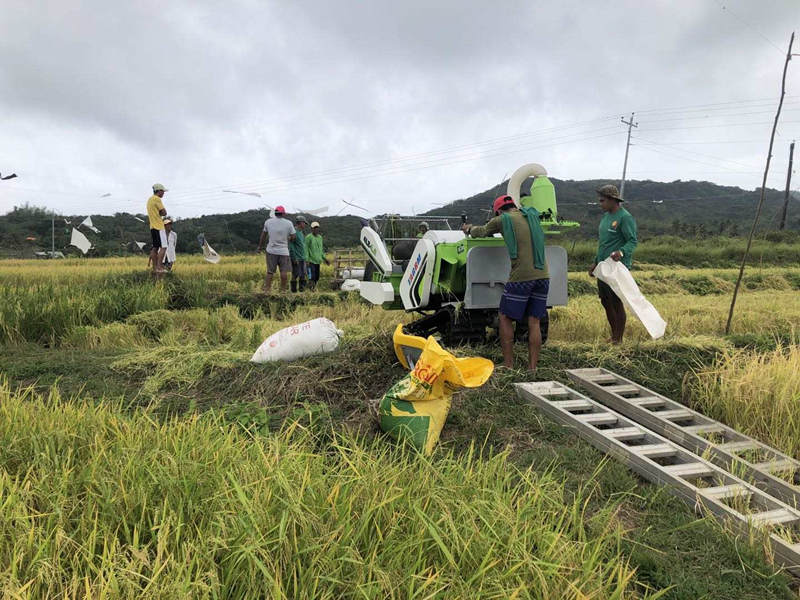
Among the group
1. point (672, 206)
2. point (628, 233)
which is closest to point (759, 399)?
point (628, 233)

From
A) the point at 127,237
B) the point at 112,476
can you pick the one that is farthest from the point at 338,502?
the point at 127,237

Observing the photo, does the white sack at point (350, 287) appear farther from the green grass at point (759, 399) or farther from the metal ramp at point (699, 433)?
the green grass at point (759, 399)

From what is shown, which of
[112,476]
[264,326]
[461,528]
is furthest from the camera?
[264,326]

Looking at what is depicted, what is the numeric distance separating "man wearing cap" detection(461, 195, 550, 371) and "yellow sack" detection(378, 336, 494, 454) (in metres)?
1.29

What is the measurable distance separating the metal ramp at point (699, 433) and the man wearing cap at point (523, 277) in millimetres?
484

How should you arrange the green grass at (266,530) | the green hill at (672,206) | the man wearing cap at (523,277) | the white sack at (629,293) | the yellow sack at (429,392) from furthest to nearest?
the green hill at (672,206) < the white sack at (629,293) < the man wearing cap at (523,277) < the yellow sack at (429,392) < the green grass at (266,530)

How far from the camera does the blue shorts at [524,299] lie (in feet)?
15.0

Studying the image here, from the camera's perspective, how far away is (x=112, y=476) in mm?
2264

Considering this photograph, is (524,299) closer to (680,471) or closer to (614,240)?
(614,240)

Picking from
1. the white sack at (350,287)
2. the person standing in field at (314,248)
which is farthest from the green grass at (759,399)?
the person standing in field at (314,248)

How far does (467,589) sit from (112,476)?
4.89ft

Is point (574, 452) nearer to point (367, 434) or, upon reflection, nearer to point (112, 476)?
point (367, 434)

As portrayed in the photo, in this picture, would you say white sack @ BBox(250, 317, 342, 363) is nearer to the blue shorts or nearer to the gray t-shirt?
the blue shorts

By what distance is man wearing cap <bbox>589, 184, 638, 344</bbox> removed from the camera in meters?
5.46
